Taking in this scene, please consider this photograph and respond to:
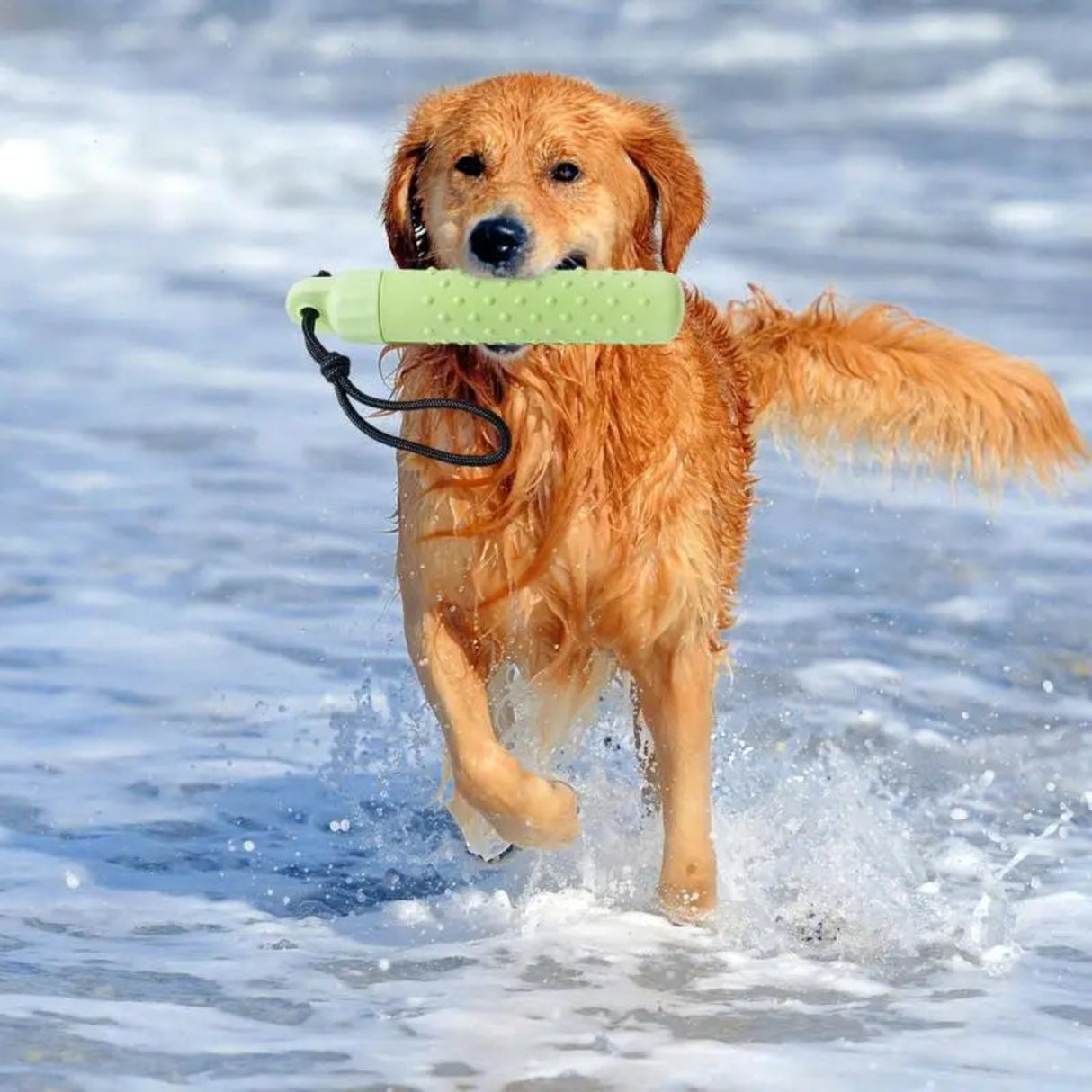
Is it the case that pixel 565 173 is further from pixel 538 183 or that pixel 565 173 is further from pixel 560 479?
pixel 560 479

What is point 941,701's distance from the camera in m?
6.20

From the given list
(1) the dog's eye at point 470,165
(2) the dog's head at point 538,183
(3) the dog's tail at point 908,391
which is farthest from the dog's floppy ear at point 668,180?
(3) the dog's tail at point 908,391

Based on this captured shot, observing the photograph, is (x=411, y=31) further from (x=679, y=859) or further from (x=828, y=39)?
(x=679, y=859)

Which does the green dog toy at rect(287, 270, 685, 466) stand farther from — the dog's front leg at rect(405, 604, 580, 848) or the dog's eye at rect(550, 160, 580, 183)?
the dog's front leg at rect(405, 604, 580, 848)

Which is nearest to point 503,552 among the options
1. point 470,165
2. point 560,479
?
point 560,479

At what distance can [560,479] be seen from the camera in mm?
4262

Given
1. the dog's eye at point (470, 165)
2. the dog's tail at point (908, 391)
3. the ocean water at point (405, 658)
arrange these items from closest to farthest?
the ocean water at point (405, 658), the dog's eye at point (470, 165), the dog's tail at point (908, 391)

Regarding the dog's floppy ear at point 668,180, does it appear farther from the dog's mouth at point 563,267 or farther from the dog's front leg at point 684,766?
the dog's front leg at point 684,766

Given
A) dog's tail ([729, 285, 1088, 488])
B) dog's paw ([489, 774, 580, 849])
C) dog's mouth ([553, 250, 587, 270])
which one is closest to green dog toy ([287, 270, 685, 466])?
dog's mouth ([553, 250, 587, 270])

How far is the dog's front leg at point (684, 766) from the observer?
4.43 m

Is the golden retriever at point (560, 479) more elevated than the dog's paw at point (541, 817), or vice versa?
the golden retriever at point (560, 479)

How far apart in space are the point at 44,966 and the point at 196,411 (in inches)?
211

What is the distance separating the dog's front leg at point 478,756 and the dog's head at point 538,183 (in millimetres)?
672

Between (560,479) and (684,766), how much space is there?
706 mm
